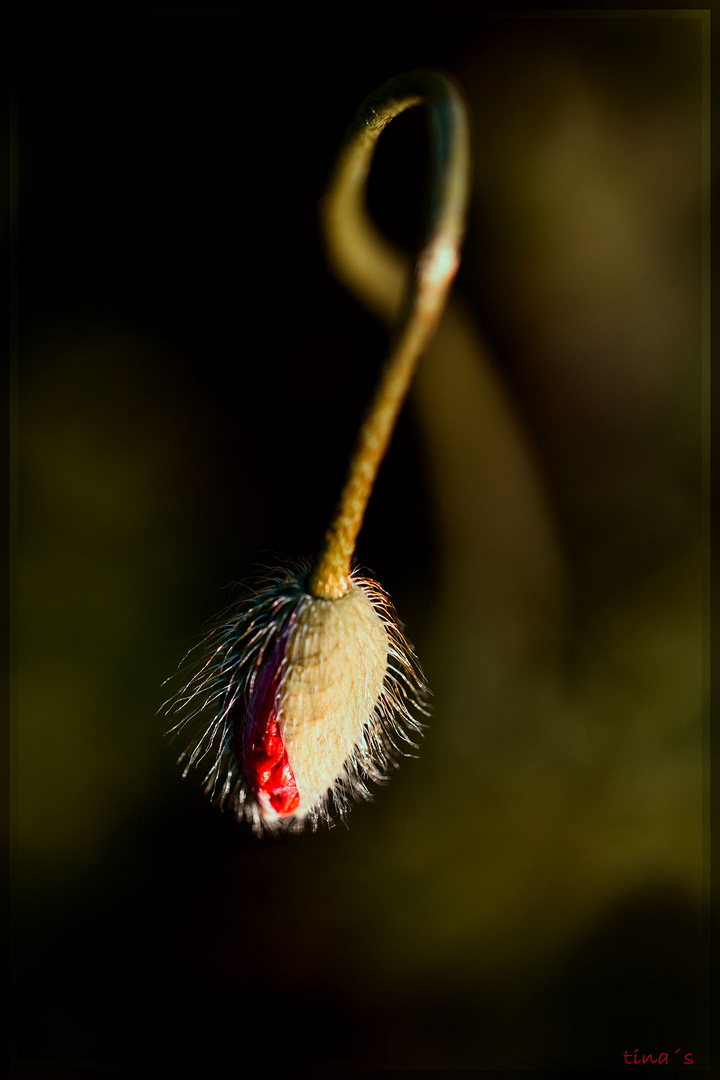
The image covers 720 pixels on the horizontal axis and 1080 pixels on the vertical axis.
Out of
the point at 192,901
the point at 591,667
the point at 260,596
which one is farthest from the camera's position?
the point at 192,901

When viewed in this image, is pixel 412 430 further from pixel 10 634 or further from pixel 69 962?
pixel 69 962

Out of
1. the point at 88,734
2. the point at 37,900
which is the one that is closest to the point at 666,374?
the point at 88,734

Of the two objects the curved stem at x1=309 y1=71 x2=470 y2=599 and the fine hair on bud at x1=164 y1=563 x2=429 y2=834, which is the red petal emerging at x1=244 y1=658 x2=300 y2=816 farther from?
the curved stem at x1=309 y1=71 x2=470 y2=599

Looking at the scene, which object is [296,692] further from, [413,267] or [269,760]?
[413,267]

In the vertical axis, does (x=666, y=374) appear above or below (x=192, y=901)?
above

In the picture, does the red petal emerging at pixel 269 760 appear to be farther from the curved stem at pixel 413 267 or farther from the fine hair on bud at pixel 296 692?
the curved stem at pixel 413 267

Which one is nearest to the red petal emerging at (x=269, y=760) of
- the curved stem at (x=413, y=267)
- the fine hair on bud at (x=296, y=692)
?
the fine hair on bud at (x=296, y=692)
